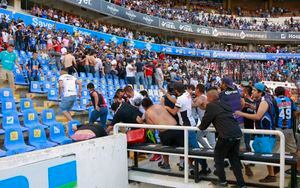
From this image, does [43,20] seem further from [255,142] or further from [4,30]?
[255,142]

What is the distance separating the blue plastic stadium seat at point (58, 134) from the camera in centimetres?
692

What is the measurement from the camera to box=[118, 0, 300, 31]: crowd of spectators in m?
35.0

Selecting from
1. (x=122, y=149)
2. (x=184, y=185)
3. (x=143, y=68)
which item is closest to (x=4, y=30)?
(x=143, y=68)

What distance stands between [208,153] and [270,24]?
44.2 meters

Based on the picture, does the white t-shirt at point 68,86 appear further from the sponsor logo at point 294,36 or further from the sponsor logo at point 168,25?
the sponsor logo at point 294,36

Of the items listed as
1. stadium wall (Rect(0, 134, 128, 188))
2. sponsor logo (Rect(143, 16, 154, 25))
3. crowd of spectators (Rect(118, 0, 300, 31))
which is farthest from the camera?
crowd of spectators (Rect(118, 0, 300, 31))

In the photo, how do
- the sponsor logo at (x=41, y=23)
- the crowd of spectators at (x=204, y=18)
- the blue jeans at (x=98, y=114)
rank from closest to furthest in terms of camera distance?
the blue jeans at (x=98, y=114), the sponsor logo at (x=41, y=23), the crowd of spectators at (x=204, y=18)

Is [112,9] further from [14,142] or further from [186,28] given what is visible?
[14,142]

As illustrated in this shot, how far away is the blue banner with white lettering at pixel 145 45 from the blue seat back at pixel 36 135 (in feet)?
32.7

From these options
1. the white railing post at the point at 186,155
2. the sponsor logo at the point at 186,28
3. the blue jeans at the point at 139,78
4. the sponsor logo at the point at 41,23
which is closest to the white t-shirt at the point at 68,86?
the white railing post at the point at 186,155

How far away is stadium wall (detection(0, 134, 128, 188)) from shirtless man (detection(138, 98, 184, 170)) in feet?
2.19

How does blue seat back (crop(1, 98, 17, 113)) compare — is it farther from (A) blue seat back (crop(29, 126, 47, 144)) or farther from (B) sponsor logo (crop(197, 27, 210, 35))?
(B) sponsor logo (crop(197, 27, 210, 35))

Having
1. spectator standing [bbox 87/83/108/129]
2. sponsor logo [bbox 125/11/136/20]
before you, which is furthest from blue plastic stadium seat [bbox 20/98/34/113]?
sponsor logo [bbox 125/11/136/20]

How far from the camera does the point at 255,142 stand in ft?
17.3
